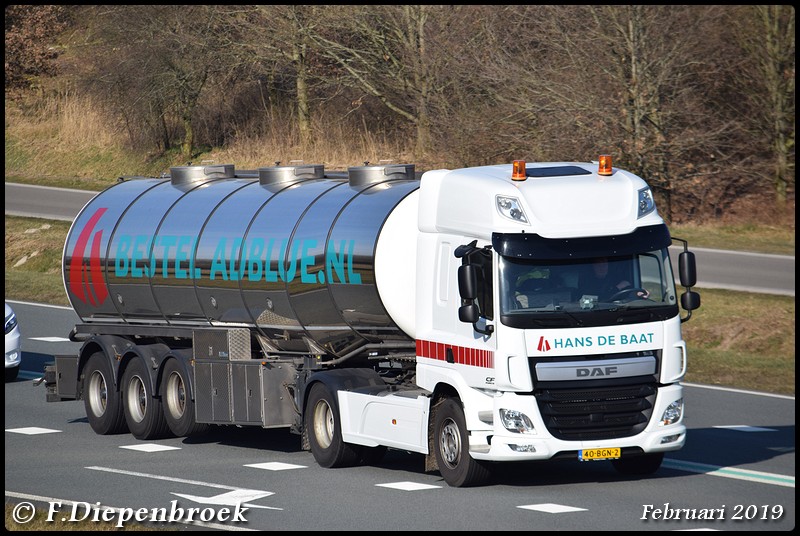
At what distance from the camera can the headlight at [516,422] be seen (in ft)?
41.4

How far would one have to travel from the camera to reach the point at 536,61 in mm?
37438

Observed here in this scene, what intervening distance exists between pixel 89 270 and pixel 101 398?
1867mm

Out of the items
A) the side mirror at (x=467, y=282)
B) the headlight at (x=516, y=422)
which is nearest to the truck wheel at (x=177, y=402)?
the side mirror at (x=467, y=282)

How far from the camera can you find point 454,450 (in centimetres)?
1331

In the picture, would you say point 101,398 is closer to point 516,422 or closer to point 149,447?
point 149,447

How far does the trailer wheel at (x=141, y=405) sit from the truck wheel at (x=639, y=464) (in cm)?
651

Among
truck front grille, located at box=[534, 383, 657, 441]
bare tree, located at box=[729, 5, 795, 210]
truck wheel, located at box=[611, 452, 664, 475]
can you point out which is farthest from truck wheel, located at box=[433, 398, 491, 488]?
bare tree, located at box=[729, 5, 795, 210]

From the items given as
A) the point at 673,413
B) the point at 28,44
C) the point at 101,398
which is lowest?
the point at 101,398

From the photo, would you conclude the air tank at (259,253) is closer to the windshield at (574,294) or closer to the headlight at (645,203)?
the windshield at (574,294)

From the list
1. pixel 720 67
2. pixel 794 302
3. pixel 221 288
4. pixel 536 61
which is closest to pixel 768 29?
pixel 720 67

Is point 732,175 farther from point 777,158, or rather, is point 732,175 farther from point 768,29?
point 768,29

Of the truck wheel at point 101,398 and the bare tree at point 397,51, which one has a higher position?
the bare tree at point 397,51

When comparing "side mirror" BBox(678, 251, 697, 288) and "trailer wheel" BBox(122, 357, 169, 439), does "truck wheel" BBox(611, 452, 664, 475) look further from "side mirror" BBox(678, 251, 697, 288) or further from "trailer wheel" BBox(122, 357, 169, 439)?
"trailer wheel" BBox(122, 357, 169, 439)

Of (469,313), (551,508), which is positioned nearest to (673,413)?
(551,508)
